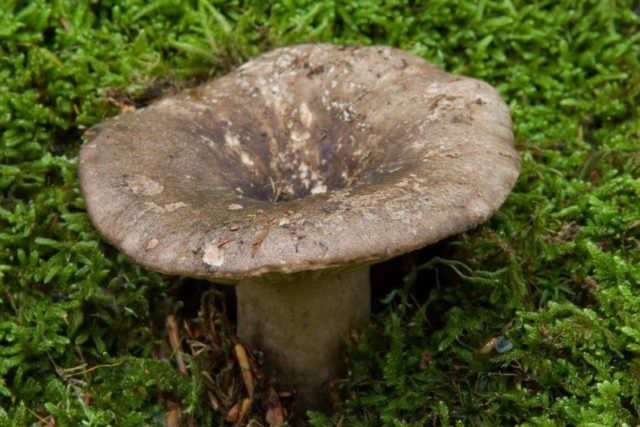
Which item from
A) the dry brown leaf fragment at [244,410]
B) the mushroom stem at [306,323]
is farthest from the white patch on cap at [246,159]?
the dry brown leaf fragment at [244,410]

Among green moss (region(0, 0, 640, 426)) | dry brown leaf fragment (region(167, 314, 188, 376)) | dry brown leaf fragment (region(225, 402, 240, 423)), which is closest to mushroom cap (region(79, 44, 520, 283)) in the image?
green moss (region(0, 0, 640, 426))

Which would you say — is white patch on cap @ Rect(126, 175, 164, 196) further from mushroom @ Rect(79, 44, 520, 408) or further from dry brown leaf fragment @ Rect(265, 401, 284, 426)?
dry brown leaf fragment @ Rect(265, 401, 284, 426)

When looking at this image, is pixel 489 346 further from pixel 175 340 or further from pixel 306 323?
pixel 175 340

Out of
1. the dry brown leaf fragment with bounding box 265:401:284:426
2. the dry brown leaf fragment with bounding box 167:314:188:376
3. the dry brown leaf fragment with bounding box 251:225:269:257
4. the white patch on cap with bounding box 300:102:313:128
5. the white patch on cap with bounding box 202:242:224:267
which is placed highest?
the dry brown leaf fragment with bounding box 251:225:269:257

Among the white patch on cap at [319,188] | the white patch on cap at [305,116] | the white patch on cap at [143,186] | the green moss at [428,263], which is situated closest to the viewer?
the white patch on cap at [143,186]

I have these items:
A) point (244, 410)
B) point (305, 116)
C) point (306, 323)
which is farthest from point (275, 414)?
point (305, 116)

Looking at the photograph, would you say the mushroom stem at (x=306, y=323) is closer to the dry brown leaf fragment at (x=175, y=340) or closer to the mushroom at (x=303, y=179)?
the mushroom at (x=303, y=179)

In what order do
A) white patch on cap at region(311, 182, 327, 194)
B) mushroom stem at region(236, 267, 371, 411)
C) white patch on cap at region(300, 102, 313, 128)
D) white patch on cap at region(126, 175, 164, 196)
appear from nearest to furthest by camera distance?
white patch on cap at region(126, 175, 164, 196) < mushroom stem at region(236, 267, 371, 411) < white patch on cap at region(311, 182, 327, 194) < white patch on cap at region(300, 102, 313, 128)
